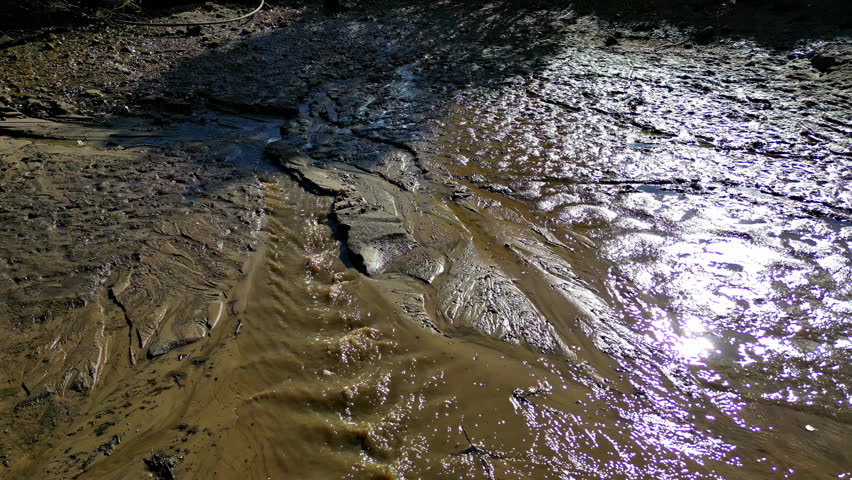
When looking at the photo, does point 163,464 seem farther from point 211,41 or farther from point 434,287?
point 211,41

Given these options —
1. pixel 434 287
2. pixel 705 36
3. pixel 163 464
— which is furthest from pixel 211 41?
pixel 705 36

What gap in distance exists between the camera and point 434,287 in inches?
108

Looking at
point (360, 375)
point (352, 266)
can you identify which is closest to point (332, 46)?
point (352, 266)

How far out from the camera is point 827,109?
4688mm

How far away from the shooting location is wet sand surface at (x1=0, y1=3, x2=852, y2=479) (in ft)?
6.36

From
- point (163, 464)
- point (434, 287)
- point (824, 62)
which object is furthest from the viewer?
point (824, 62)

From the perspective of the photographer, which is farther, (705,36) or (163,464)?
(705,36)

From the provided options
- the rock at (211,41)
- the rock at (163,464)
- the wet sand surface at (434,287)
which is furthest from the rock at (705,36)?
the rock at (163,464)

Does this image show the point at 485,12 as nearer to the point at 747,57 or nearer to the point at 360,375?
the point at 747,57

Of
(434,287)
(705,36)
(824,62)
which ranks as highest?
(705,36)

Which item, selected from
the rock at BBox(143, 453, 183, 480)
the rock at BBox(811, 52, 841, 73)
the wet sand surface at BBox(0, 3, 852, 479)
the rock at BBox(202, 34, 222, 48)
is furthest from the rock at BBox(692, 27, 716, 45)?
the rock at BBox(143, 453, 183, 480)

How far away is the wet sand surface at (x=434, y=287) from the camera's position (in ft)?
6.36

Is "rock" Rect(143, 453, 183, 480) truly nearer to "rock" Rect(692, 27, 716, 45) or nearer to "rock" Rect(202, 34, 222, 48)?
"rock" Rect(202, 34, 222, 48)

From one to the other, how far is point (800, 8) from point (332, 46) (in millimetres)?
6845
